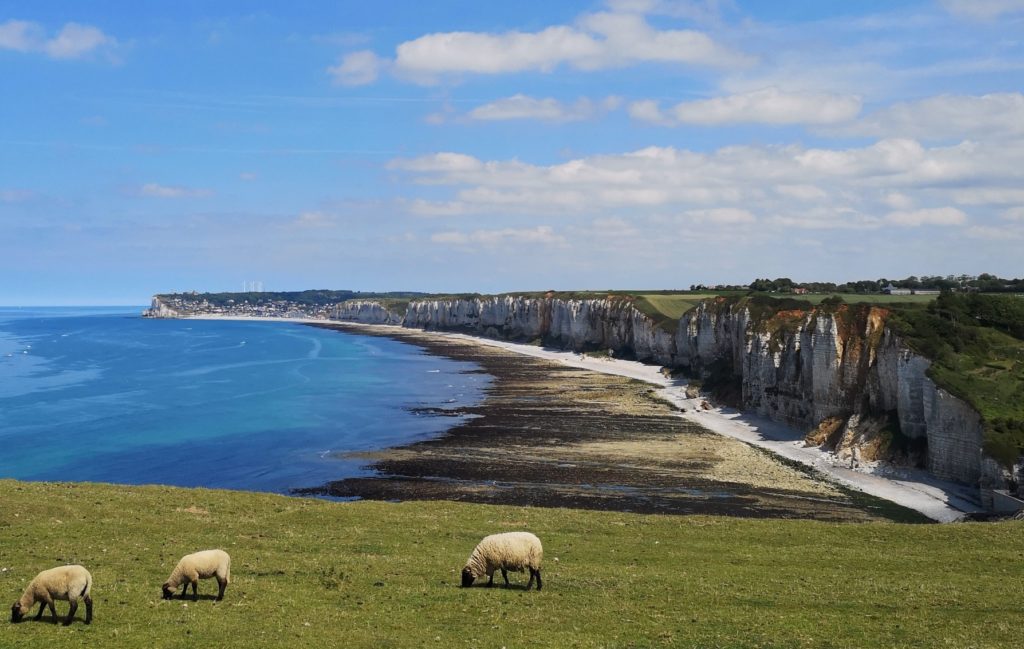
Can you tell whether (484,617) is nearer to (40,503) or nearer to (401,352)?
(40,503)

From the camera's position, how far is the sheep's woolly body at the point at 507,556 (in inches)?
854

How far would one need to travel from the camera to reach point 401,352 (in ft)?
623

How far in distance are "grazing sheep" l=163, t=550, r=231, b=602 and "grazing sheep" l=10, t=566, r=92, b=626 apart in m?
2.27

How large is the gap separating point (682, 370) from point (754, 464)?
6643cm

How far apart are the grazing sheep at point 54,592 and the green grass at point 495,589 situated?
0.37 meters

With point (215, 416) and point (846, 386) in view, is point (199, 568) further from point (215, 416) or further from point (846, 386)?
point (215, 416)

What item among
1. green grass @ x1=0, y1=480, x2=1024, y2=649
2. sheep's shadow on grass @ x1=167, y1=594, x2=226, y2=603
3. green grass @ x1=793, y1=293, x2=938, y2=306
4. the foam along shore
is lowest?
the foam along shore

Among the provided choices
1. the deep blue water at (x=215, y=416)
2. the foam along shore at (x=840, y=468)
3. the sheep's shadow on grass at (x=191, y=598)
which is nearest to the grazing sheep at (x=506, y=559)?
the sheep's shadow on grass at (x=191, y=598)

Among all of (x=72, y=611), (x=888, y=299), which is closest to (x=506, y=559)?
(x=72, y=611)

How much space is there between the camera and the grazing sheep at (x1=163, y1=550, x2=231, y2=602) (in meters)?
19.2

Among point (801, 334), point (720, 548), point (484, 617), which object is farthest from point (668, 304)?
point (484, 617)

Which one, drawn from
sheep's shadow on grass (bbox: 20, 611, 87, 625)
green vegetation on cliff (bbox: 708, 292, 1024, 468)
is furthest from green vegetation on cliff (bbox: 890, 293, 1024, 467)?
sheep's shadow on grass (bbox: 20, 611, 87, 625)

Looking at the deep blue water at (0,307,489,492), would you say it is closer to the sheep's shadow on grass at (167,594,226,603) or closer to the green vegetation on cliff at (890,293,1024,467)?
the sheep's shadow on grass at (167,594,226,603)

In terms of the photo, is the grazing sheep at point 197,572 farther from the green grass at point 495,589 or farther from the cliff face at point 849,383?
the cliff face at point 849,383
